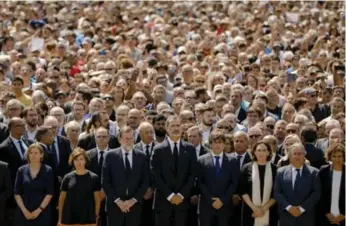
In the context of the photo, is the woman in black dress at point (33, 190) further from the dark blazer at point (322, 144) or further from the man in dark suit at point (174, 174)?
the dark blazer at point (322, 144)

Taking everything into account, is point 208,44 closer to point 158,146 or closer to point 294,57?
point 294,57

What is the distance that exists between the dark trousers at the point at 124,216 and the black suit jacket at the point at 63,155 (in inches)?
37.2

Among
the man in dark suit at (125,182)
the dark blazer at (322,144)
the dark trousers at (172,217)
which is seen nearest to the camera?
the man in dark suit at (125,182)

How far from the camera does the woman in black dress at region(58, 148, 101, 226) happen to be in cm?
1466

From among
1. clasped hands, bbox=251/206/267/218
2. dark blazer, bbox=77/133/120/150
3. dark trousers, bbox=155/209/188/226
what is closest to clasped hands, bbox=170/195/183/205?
dark trousers, bbox=155/209/188/226

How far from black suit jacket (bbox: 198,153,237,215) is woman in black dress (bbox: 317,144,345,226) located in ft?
3.87

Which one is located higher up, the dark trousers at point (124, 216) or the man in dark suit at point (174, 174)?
the man in dark suit at point (174, 174)

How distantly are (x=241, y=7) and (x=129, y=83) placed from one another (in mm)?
12780

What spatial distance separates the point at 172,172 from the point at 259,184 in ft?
3.81

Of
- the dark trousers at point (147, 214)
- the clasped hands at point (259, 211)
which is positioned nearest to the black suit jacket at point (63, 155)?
the dark trousers at point (147, 214)

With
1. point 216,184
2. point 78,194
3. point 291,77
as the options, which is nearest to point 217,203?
point 216,184

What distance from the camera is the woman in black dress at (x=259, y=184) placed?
14898 mm

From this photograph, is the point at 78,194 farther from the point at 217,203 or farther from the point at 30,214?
the point at 217,203

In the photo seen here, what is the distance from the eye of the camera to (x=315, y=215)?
1498cm
